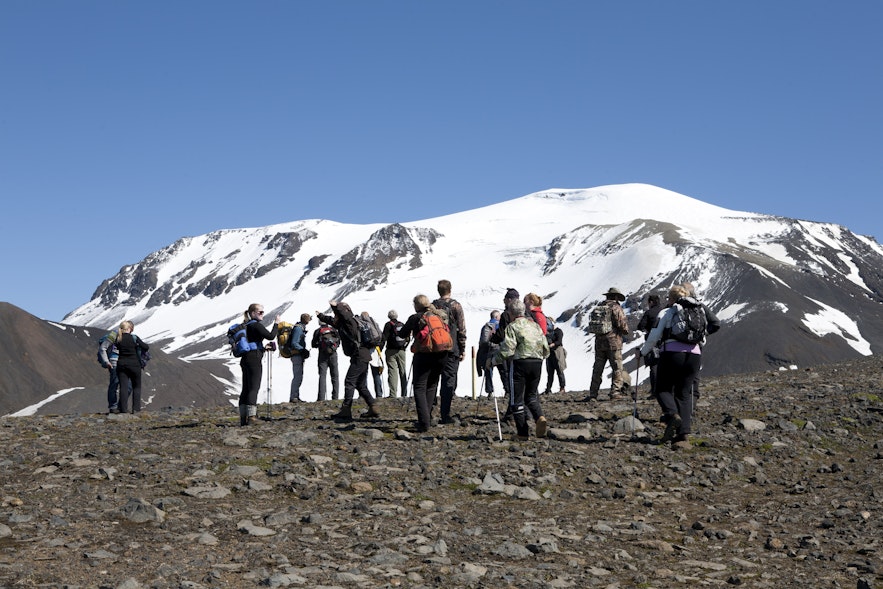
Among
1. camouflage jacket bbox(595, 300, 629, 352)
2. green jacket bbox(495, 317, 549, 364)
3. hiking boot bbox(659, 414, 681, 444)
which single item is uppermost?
camouflage jacket bbox(595, 300, 629, 352)

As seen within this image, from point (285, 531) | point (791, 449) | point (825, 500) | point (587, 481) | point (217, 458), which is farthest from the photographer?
point (791, 449)

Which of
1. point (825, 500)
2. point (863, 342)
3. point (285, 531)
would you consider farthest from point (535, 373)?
point (863, 342)

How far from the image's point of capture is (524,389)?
1606 centimetres

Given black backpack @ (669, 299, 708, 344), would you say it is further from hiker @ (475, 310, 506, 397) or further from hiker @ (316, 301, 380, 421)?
hiker @ (316, 301, 380, 421)

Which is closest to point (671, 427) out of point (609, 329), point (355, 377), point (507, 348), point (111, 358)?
point (507, 348)

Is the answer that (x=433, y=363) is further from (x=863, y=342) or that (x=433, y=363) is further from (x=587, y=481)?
A: (x=863, y=342)

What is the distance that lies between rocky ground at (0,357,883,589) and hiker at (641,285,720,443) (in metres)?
0.55

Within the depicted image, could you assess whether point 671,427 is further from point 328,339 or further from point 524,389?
point 328,339

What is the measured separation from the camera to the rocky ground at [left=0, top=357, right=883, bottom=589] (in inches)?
355

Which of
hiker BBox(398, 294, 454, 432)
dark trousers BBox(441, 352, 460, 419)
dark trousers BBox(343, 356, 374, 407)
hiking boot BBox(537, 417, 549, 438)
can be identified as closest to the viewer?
hiking boot BBox(537, 417, 549, 438)

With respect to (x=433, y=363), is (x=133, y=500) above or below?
below

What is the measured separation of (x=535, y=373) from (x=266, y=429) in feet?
17.6

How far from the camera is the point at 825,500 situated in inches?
477

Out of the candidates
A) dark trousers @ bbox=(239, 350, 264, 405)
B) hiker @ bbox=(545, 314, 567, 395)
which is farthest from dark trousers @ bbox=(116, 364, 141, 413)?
hiker @ bbox=(545, 314, 567, 395)
